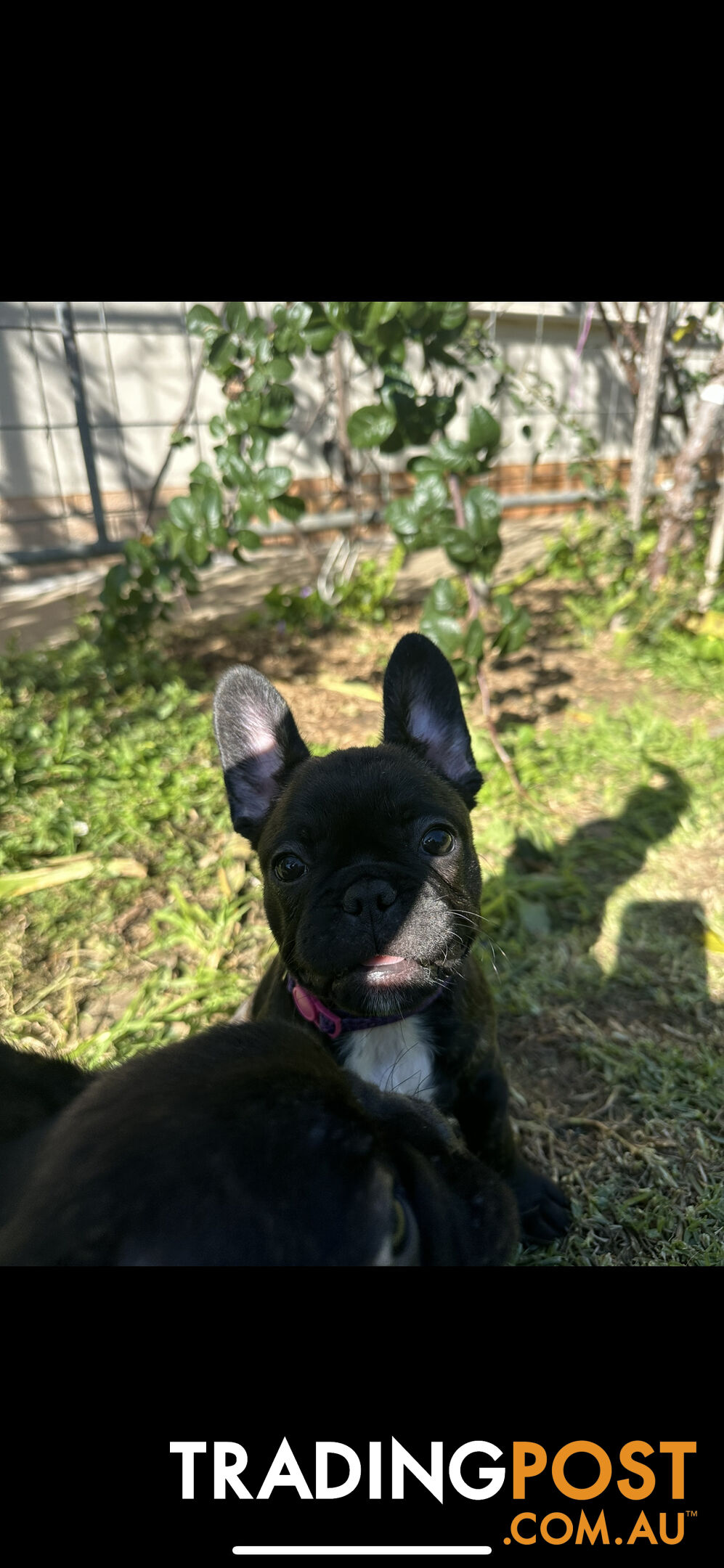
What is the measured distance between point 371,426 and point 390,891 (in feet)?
8.76

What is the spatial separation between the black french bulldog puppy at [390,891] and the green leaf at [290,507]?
2.56 metres

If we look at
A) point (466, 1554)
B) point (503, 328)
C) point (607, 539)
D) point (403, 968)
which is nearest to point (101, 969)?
point (403, 968)

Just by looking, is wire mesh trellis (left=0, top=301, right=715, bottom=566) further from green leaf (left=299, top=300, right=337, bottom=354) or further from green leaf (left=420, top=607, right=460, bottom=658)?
green leaf (left=420, top=607, right=460, bottom=658)

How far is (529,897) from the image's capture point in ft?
13.2

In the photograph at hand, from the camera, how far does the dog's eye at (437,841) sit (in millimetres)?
2379

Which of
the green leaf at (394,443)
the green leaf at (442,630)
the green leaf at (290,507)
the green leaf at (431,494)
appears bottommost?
the green leaf at (442,630)

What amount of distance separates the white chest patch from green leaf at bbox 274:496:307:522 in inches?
130

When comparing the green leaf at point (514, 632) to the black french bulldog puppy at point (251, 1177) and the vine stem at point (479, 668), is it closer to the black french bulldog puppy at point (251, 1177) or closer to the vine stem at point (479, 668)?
the vine stem at point (479, 668)

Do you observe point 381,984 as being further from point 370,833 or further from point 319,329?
point 319,329

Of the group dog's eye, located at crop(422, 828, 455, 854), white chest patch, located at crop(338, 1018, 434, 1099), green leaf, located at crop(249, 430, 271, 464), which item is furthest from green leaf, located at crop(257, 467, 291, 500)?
white chest patch, located at crop(338, 1018, 434, 1099)

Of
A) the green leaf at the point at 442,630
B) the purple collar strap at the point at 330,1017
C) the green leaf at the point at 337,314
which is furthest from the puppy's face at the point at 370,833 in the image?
the green leaf at the point at 337,314

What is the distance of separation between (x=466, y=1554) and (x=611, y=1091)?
212 centimetres

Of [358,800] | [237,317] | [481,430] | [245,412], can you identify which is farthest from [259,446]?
[358,800]

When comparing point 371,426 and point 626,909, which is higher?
point 371,426
